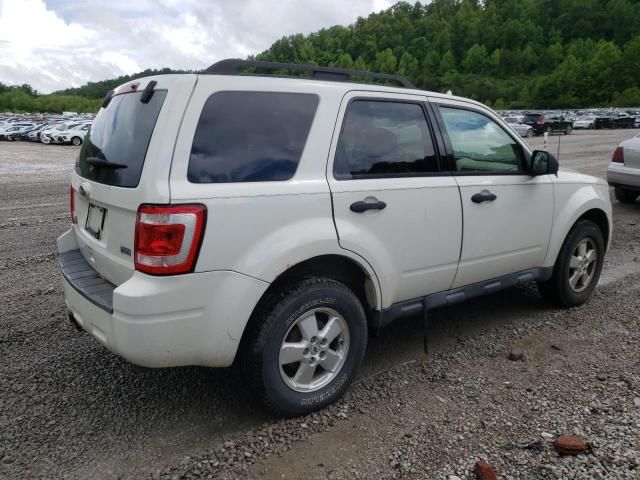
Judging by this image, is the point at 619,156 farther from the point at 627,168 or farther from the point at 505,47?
the point at 505,47

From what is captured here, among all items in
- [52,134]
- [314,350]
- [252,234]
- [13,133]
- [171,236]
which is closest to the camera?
[171,236]

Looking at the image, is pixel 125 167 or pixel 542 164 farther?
pixel 542 164

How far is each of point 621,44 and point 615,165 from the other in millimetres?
148634

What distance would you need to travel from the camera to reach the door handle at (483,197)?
360 cm

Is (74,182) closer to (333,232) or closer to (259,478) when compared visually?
(333,232)

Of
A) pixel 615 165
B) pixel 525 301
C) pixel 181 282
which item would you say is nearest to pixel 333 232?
pixel 181 282

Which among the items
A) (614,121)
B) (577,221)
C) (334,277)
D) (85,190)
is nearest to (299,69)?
(334,277)

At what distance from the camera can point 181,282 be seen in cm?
250

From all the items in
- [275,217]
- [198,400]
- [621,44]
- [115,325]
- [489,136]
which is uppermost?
[621,44]

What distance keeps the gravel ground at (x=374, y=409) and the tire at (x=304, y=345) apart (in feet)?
0.54

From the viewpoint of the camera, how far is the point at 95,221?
303 cm

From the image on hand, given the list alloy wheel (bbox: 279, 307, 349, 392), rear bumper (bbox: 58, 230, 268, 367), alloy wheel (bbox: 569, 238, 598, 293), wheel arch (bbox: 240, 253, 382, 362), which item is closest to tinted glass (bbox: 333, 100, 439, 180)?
wheel arch (bbox: 240, 253, 382, 362)

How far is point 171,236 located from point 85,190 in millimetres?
957

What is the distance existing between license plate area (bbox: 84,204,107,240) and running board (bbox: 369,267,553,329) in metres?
1.66
